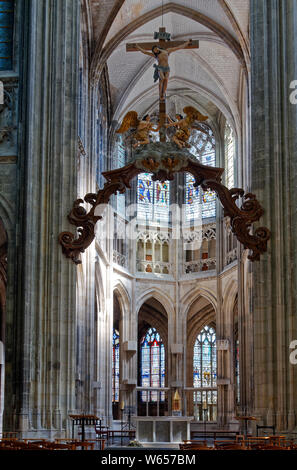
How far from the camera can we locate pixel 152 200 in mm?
38875

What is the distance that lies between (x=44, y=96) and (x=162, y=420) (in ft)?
31.2

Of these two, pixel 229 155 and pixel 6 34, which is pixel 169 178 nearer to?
pixel 6 34

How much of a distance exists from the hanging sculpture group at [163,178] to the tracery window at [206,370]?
1753 centimetres

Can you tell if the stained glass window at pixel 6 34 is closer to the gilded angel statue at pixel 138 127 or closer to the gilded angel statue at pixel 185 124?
the gilded angel statue at pixel 138 127

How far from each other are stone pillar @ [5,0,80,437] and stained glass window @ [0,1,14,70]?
0.57 m

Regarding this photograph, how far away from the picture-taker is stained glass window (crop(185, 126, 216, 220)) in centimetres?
3803

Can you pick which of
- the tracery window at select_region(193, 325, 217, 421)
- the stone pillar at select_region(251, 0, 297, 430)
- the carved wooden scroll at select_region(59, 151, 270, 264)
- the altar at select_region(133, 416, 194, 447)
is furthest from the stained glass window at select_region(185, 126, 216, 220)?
the stone pillar at select_region(251, 0, 297, 430)

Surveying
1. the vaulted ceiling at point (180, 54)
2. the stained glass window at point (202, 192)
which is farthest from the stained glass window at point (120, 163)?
the stained glass window at point (202, 192)

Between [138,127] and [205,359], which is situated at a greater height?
[138,127]

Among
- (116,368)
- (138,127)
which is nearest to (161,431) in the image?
(138,127)

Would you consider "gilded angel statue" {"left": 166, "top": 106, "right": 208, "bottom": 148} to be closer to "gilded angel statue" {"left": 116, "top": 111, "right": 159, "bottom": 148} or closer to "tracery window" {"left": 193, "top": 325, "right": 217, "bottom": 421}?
"gilded angel statue" {"left": 116, "top": 111, "right": 159, "bottom": 148}

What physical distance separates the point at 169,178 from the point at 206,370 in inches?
744

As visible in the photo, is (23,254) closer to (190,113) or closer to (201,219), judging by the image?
(190,113)

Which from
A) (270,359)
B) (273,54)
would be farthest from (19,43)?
(270,359)
